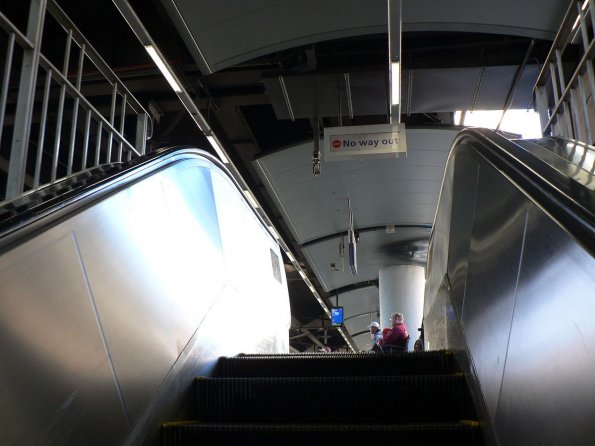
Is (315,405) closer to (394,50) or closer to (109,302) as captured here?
(109,302)

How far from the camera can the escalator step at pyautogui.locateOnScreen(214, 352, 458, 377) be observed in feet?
12.1

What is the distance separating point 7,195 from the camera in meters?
2.67

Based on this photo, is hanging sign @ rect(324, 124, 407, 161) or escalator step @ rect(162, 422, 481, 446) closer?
escalator step @ rect(162, 422, 481, 446)

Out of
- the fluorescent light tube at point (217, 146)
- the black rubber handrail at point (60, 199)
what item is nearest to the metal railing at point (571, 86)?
the black rubber handrail at point (60, 199)

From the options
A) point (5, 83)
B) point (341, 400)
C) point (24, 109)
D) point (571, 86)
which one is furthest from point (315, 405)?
point (571, 86)

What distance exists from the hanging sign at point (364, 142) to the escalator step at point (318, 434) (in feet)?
19.7

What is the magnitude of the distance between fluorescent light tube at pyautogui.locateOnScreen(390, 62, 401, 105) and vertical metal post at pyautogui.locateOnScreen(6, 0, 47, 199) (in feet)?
14.5

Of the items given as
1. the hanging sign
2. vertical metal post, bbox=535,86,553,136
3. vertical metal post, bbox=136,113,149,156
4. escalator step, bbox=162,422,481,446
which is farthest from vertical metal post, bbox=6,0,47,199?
the hanging sign

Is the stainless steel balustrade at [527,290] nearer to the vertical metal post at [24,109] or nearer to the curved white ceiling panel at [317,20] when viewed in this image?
the vertical metal post at [24,109]

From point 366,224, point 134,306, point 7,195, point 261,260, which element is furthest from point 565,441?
point 366,224

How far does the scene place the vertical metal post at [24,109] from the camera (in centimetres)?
277

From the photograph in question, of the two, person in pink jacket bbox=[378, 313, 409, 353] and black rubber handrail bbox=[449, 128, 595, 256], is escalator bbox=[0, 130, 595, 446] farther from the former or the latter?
person in pink jacket bbox=[378, 313, 409, 353]

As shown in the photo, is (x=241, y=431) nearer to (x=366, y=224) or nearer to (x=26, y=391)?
(x=26, y=391)

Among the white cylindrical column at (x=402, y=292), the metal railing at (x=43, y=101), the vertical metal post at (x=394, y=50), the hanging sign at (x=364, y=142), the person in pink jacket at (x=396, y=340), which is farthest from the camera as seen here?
the white cylindrical column at (x=402, y=292)
